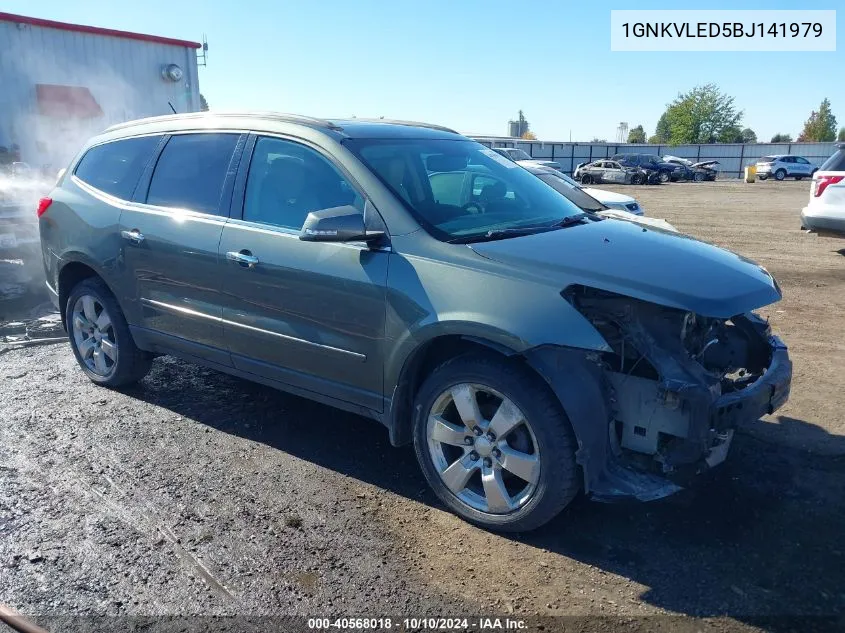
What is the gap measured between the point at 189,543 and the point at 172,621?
0.53m

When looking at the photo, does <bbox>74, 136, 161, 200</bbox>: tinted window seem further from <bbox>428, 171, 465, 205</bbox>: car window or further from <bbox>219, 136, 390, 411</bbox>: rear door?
<bbox>428, 171, 465, 205</bbox>: car window

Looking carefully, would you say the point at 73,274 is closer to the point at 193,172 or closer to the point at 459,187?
the point at 193,172

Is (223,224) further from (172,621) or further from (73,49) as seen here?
(73,49)

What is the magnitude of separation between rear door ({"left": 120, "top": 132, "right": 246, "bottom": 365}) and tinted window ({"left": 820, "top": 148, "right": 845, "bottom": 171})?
879 cm

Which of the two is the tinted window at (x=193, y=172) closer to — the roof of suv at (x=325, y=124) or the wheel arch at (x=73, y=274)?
the roof of suv at (x=325, y=124)

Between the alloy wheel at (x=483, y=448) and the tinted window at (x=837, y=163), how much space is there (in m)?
8.67

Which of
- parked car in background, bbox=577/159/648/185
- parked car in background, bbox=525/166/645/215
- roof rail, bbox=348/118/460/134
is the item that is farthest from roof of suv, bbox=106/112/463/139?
parked car in background, bbox=577/159/648/185

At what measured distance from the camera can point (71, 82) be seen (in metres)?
12.6

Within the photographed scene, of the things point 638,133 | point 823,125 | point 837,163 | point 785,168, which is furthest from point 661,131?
point 837,163

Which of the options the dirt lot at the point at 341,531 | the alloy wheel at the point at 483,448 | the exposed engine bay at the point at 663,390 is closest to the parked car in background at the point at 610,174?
the dirt lot at the point at 341,531

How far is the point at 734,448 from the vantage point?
13.2ft

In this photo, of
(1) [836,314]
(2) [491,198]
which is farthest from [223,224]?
(1) [836,314]

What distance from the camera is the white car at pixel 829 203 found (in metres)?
9.00

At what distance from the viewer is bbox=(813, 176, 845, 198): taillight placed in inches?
362
